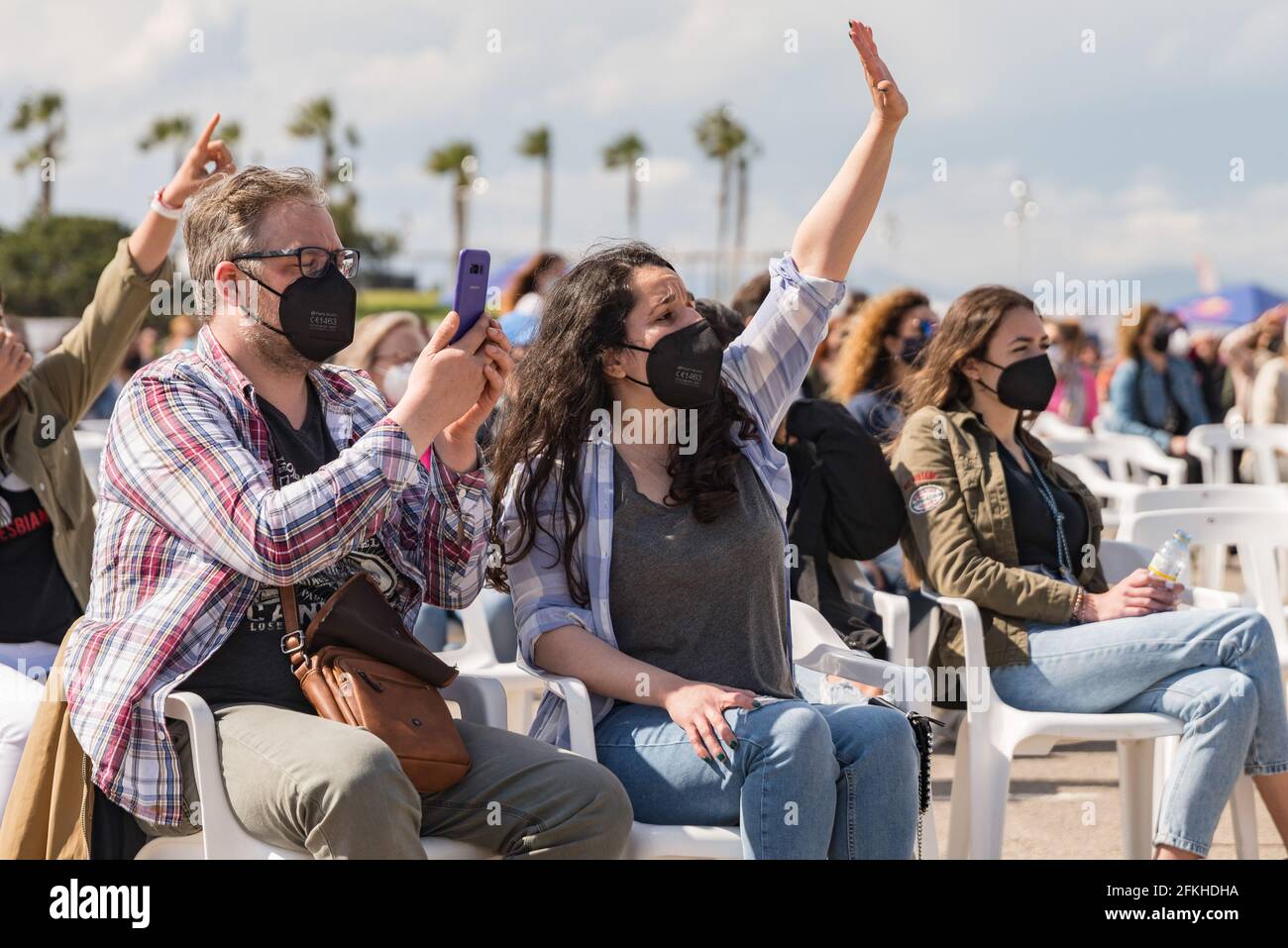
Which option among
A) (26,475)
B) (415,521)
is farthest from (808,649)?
(26,475)

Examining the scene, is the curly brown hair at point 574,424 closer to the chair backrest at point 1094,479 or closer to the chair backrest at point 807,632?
the chair backrest at point 807,632

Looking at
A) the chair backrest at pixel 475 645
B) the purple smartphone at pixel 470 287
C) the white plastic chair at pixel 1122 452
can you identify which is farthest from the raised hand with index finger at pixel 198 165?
the white plastic chair at pixel 1122 452

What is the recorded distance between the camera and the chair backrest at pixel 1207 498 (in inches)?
188

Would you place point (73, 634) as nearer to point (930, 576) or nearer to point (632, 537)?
point (632, 537)

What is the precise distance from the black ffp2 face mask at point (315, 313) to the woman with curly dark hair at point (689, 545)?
0.54 m

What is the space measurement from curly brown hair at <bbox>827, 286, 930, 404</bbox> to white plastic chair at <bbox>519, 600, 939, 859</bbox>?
1.91m

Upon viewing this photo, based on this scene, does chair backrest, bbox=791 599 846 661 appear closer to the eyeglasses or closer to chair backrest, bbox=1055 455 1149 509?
the eyeglasses

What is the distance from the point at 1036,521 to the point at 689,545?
147 centimetres

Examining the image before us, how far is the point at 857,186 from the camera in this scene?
10.4ft

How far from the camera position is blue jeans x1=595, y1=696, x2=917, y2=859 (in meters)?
2.68

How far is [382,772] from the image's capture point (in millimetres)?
2432

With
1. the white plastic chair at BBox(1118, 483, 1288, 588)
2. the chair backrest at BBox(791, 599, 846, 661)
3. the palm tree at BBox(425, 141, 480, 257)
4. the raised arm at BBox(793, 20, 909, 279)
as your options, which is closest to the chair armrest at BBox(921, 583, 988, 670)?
the chair backrest at BBox(791, 599, 846, 661)

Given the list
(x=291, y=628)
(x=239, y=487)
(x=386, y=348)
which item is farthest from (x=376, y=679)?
(x=386, y=348)
